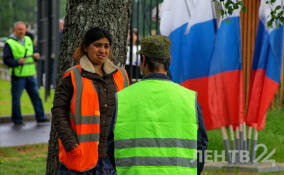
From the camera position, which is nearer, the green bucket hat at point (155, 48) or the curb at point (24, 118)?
the green bucket hat at point (155, 48)

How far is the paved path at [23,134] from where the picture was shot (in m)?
9.53

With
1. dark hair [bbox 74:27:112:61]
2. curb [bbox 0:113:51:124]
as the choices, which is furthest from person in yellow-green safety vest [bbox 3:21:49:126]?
dark hair [bbox 74:27:112:61]

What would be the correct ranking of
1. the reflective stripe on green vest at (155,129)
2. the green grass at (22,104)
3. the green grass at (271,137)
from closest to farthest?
the reflective stripe on green vest at (155,129)
the green grass at (271,137)
the green grass at (22,104)

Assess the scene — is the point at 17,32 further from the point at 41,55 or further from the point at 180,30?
the point at 180,30

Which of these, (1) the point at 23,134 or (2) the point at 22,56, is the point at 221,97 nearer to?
(1) the point at 23,134

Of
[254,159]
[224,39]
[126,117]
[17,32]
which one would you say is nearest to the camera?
[126,117]

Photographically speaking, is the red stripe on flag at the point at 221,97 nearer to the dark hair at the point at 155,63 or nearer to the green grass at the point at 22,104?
the dark hair at the point at 155,63

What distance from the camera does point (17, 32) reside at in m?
10.8

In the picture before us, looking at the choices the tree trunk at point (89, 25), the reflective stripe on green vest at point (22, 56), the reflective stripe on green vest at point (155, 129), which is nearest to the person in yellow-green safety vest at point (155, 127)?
the reflective stripe on green vest at point (155, 129)

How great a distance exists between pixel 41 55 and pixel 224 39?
647 centimetres

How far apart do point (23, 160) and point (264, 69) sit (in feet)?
11.7

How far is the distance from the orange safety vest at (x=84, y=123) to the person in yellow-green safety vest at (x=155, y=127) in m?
0.96

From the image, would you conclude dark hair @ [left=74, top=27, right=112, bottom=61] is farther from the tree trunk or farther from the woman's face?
the tree trunk

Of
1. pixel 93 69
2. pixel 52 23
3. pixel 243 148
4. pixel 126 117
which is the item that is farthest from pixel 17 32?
pixel 126 117
